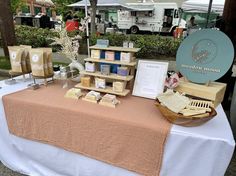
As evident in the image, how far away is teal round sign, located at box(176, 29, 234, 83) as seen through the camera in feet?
3.40

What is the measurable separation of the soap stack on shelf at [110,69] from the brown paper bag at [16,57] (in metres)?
0.49

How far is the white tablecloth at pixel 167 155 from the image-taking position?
87cm

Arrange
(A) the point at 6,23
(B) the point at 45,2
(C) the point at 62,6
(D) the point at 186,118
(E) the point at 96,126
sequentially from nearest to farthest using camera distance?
(D) the point at 186,118 < (E) the point at 96,126 < (A) the point at 6,23 < (C) the point at 62,6 < (B) the point at 45,2

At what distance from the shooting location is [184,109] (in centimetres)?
94

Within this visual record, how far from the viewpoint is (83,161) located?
116cm

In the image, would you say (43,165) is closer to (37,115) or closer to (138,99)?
(37,115)

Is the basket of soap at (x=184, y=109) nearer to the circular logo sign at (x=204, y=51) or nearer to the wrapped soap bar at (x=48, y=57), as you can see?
the circular logo sign at (x=204, y=51)

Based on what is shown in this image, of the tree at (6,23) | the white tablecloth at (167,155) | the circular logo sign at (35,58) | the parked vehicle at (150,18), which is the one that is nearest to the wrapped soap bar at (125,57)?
the white tablecloth at (167,155)

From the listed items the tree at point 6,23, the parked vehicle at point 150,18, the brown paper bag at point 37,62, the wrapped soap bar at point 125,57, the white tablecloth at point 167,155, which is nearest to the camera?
the white tablecloth at point 167,155

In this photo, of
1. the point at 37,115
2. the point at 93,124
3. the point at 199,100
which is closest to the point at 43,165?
the point at 37,115

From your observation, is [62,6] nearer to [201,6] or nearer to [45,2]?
[45,2]

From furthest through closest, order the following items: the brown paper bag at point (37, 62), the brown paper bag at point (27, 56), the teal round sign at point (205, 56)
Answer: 1. the brown paper bag at point (27, 56)
2. the brown paper bag at point (37, 62)
3. the teal round sign at point (205, 56)

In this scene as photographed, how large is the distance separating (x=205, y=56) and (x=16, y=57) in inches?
47.2

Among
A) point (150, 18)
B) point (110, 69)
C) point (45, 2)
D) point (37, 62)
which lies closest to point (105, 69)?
point (110, 69)
